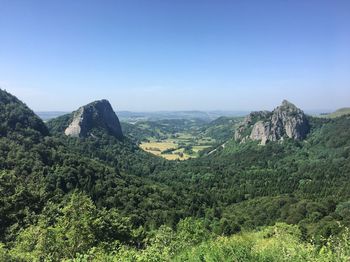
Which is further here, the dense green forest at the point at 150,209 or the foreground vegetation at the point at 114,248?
the dense green forest at the point at 150,209

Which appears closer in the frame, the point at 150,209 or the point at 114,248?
the point at 114,248

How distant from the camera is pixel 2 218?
4466 centimetres

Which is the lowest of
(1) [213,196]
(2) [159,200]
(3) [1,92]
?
(1) [213,196]

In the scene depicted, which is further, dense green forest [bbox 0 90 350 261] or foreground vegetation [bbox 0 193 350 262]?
dense green forest [bbox 0 90 350 261]

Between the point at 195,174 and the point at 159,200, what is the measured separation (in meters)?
88.4

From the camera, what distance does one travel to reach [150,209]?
98875mm

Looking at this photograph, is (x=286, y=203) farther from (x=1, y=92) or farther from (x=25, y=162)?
(x=1, y=92)

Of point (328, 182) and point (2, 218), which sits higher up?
point (2, 218)

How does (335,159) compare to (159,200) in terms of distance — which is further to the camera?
(335,159)

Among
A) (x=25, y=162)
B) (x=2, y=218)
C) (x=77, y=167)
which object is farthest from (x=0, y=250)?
(x=77, y=167)

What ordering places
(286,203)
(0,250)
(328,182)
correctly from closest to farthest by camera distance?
(0,250)
(286,203)
(328,182)

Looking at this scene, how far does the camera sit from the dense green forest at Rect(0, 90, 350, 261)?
26.4m

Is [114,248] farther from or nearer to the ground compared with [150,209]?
farther from the ground

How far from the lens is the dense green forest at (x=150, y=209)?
2639 cm
